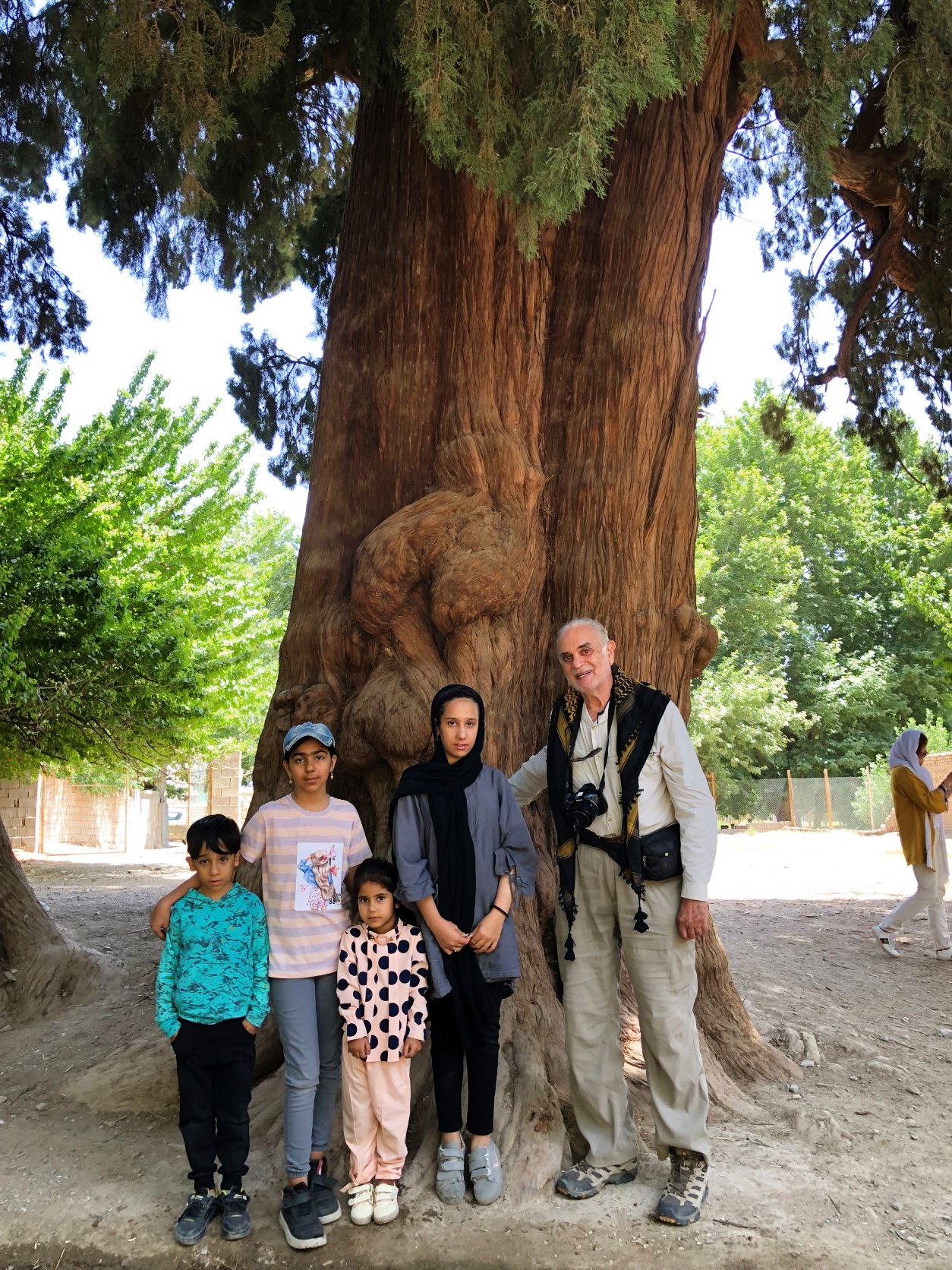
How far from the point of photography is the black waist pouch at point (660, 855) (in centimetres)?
334

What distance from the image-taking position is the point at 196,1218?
3.05 meters

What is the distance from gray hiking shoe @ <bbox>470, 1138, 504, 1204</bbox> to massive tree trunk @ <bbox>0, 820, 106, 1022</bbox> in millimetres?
3236

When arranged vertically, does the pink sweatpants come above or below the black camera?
below

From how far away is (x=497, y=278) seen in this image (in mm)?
4863

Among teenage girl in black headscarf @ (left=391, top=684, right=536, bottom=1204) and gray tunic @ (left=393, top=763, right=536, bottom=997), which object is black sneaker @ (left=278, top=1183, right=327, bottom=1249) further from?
gray tunic @ (left=393, top=763, right=536, bottom=997)

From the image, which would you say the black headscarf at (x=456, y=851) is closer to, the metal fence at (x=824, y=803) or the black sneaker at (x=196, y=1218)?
the black sneaker at (x=196, y=1218)

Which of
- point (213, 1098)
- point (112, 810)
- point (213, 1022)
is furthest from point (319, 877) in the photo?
point (112, 810)

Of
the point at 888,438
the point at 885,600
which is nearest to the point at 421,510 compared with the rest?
the point at 888,438

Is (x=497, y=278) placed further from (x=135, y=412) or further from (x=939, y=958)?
(x=135, y=412)

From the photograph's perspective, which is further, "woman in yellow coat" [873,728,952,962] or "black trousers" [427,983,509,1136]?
"woman in yellow coat" [873,728,952,962]

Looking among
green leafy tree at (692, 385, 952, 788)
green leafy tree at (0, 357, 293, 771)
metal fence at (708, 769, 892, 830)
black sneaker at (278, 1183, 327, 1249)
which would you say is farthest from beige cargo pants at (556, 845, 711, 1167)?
green leafy tree at (692, 385, 952, 788)

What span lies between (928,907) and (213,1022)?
594 centimetres

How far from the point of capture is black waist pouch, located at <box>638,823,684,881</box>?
334 centimetres

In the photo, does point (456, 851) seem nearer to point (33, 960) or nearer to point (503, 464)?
point (503, 464)
